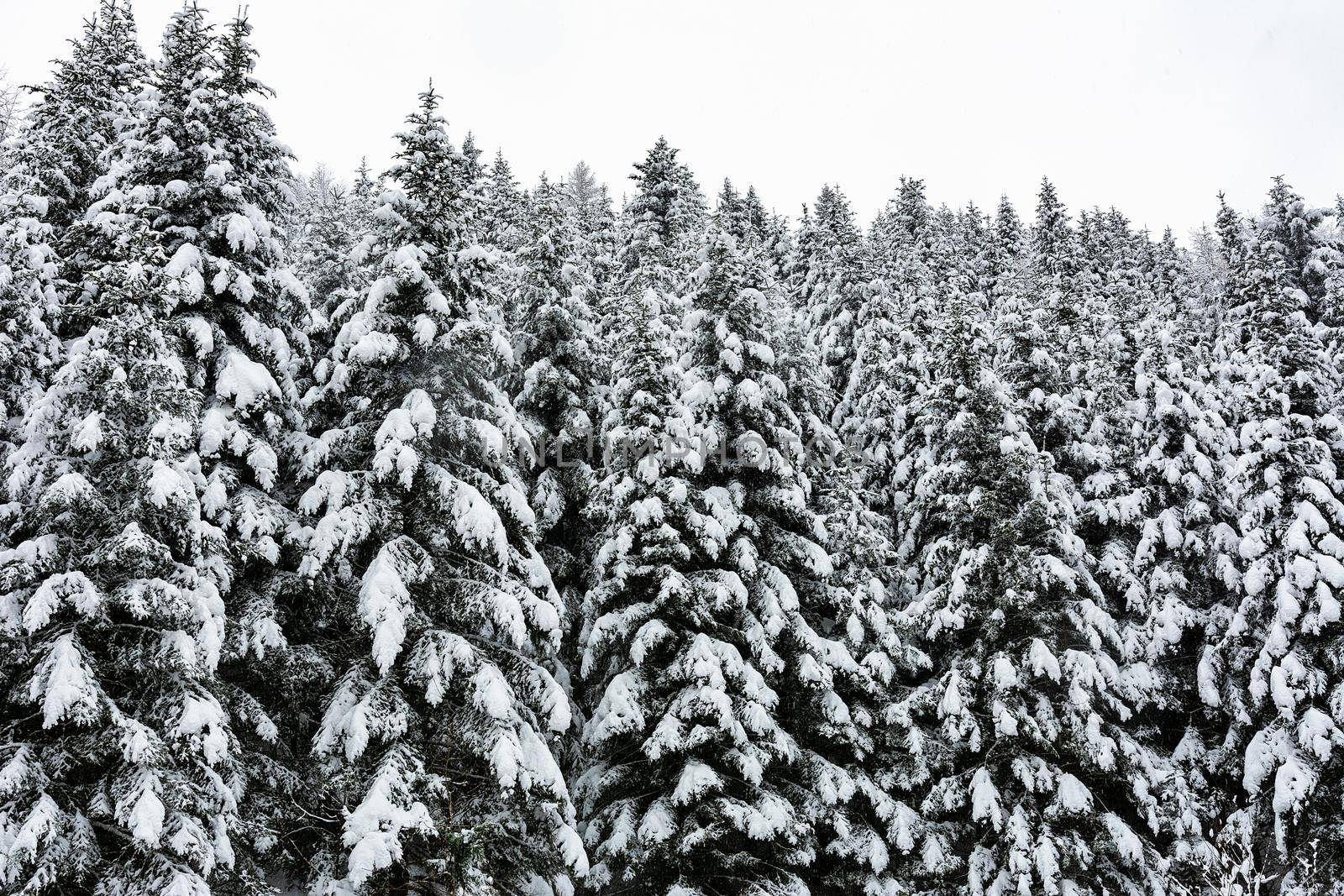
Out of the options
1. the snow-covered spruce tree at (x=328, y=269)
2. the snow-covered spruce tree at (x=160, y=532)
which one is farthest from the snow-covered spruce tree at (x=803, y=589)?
the snow-covered spruce tree at (x=160, y=532)

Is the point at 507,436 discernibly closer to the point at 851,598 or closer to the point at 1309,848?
the point at 851,598

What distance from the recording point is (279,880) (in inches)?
622

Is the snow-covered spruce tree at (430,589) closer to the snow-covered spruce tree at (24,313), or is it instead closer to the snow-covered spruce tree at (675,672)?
the snow-covered spruce tree at (675,672)

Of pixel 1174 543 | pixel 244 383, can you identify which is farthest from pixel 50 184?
pixel 1174 543

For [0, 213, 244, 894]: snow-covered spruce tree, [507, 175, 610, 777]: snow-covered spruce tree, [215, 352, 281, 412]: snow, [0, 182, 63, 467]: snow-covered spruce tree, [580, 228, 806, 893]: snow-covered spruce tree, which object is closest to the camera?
[0, 213, 244, 894]: snow-covered spruce tree

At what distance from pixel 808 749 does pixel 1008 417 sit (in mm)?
8564

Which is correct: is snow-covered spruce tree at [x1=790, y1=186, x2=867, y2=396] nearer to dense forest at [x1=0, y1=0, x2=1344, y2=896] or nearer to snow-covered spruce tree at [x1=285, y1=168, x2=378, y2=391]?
dense forest at [x1=0, y1=0, x2=1344, y2=896]

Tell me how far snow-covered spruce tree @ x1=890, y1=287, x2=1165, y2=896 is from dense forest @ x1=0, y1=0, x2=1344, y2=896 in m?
0.10

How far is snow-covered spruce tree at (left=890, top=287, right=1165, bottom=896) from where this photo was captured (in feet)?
56.9

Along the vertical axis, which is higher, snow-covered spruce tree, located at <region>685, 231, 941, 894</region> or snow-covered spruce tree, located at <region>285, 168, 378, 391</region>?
snow-covered spruce tree, located at <region>285, 168, 378, 391</region>

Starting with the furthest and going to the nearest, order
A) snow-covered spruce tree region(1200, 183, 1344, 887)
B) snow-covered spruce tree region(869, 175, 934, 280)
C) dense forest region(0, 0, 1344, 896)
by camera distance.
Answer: snow-covered spruce tree region(869, 175, 934, 280)
snow-covered spruce tree region(1200, 183, 1344, 887)
dense forest region(0, 0, 1344, 896)

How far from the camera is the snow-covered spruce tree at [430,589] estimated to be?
1266cm

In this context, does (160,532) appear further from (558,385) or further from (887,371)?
(887,371)

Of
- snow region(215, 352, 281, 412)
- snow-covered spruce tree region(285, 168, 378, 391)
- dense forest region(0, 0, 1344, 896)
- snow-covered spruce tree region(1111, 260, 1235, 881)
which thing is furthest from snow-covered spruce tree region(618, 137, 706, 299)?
snow region(215, 352, 281, 412)
